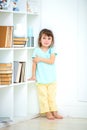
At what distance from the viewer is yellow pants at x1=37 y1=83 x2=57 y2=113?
4871mm

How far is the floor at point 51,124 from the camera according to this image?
4.35m

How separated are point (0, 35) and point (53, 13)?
78 centimetres

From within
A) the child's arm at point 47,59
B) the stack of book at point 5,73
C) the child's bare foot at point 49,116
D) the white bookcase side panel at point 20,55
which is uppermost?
the white bookcase side panel at point 20,55

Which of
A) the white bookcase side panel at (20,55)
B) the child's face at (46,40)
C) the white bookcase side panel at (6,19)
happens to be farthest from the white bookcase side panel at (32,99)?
the white bookcase side panel at (6,19)

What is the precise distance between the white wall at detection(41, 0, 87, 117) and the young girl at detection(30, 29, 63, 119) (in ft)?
0.40

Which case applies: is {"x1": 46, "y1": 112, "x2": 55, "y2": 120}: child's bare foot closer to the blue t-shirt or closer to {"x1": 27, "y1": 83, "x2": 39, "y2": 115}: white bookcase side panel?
{"x1": 27, "y1": 83, "x2": 39, "y2": 115}: white bookcase side panel

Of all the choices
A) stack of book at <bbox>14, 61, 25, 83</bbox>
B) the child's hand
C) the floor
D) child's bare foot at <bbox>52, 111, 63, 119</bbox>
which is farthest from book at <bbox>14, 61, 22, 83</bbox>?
child's bare foot at <bbox>52, 111, 63, 119</bbox>

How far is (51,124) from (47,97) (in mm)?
453

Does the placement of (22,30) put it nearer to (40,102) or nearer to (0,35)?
(0,35)

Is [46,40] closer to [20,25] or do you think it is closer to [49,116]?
[20,25]

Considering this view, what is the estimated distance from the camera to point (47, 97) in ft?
16.1

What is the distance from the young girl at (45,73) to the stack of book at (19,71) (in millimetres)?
175

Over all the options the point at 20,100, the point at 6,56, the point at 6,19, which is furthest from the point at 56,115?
the point at 6,19

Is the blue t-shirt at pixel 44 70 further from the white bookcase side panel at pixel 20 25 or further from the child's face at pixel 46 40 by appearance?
the white bookcase side panel at pixel 20 25
